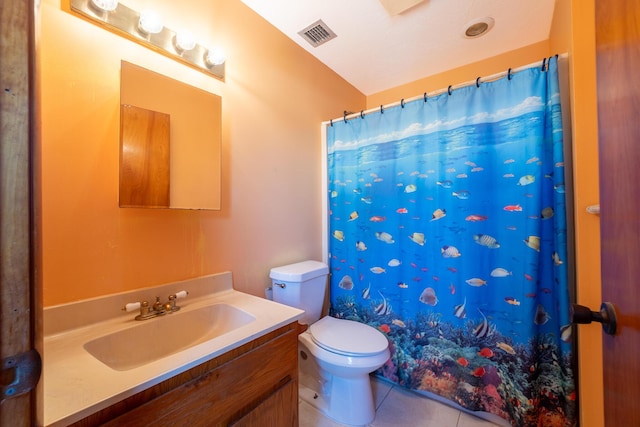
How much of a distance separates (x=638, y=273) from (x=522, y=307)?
42.7 inches

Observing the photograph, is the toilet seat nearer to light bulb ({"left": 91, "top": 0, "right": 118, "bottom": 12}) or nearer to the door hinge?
the door hinge

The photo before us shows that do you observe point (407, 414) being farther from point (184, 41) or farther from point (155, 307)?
point (184, 41)

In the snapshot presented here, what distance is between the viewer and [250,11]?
4.90 feet

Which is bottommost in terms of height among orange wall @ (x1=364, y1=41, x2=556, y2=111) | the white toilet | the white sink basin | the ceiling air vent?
the white toilet

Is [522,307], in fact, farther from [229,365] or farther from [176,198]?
[176,198]

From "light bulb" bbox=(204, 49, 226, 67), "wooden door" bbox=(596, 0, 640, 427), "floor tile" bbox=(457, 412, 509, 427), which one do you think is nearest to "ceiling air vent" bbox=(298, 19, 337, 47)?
"light bulb" bbox=(204, 49, 226, 67)

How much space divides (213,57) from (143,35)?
29 centimetres

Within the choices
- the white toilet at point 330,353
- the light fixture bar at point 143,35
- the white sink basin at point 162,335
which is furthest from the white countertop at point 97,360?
the light fixture bar at point 143,35

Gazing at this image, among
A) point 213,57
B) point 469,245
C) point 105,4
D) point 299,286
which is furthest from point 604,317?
point 105,4

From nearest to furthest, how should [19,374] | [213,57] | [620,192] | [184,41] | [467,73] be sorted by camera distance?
1. [19,374]
2. [620,192]
3. [184,41]
4. [213,57]
5. [467,73]

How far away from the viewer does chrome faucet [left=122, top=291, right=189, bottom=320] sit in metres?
0.97

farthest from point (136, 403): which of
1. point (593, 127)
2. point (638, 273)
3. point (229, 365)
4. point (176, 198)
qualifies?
point (593, 127)

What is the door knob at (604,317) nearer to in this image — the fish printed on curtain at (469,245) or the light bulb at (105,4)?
the fish printed on curtain at (469,245)

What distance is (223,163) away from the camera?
1336mm
